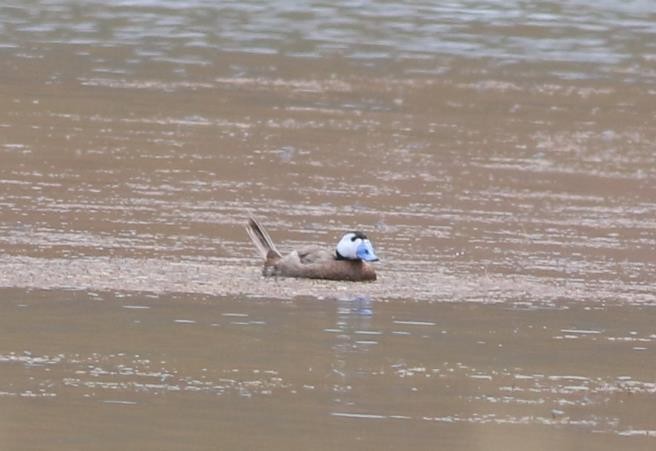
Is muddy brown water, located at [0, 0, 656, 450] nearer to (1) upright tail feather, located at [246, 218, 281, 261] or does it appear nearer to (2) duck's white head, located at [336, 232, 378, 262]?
(1) upright tail feather, located at [246, 218, 281, 261]

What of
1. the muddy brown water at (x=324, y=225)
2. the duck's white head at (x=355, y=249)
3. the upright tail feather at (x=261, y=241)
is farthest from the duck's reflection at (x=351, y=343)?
the upright tail feather at (x=261, y=241)

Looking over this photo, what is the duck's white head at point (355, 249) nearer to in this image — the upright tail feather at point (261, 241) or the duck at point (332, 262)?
the duck at point (332, 262)

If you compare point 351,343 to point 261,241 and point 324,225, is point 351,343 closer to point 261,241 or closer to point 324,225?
point 261,241

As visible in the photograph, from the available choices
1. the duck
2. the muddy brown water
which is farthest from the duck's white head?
the muddy brown water

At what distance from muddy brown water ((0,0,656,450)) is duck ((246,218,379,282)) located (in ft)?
0.44

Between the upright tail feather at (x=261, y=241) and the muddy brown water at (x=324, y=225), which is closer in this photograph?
the muddy brown water at (x=324, y=225)

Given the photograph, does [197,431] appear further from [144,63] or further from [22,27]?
[22,27]

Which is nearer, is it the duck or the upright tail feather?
the duck

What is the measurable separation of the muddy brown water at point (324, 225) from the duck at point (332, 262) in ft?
0.44

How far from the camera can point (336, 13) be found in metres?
26.4

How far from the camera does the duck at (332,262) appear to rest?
12.0 meters

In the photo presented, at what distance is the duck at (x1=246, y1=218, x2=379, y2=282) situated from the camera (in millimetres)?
12008

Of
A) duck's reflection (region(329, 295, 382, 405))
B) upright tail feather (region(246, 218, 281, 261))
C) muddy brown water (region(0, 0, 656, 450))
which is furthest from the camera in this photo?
upright tail feather (region(246, 218, 281, 261))

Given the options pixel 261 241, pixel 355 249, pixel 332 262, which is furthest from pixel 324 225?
pixel 355 249
